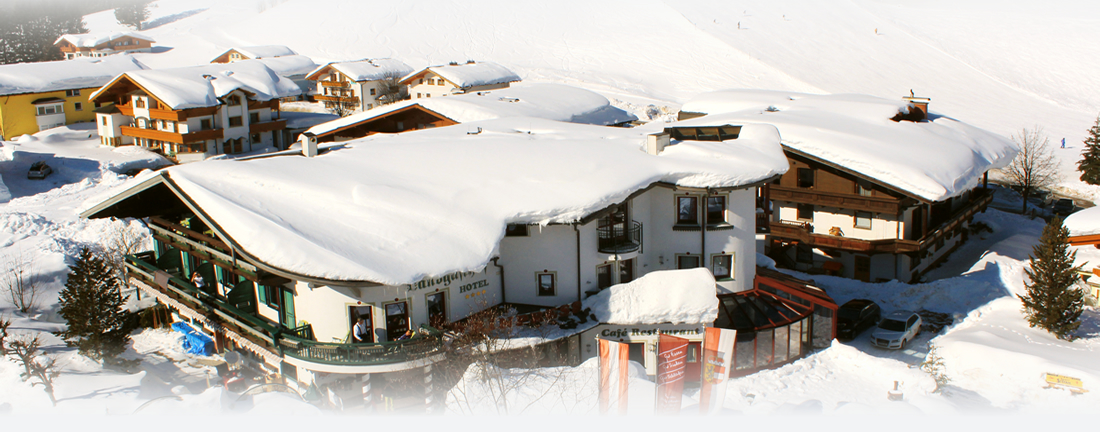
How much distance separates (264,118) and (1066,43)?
118 m

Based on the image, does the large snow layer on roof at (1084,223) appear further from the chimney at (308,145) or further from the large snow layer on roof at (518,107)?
the large snow layer on roof at (518,107)

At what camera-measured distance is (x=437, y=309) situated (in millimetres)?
22141

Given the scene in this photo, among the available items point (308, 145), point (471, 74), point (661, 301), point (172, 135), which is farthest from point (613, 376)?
point (471, 74)

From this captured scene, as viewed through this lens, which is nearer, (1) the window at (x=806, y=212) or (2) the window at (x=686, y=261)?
(2) the window at (x=686, y=261)

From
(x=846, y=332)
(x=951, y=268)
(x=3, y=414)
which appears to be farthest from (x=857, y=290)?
(x=3, y=414)

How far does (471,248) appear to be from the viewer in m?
20.2

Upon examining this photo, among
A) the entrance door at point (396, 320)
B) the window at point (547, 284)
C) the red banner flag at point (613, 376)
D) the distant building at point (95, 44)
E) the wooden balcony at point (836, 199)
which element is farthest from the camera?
the distant building at point (95, 44)

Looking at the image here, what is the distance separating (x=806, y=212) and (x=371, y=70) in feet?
186

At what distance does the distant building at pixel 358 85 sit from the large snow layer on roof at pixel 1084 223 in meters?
63.2

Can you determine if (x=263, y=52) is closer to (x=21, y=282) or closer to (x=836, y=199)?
(x=21, y=282)

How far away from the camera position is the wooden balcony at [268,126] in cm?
6375

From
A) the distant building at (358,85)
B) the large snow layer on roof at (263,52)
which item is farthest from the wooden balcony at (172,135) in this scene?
the large snow layer on roof at (263,52)

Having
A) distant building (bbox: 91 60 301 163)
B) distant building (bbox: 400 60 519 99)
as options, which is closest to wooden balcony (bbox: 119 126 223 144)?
distant building (bbox: 91 60 301 163)

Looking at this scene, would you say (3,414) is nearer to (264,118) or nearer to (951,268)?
(951,268)
